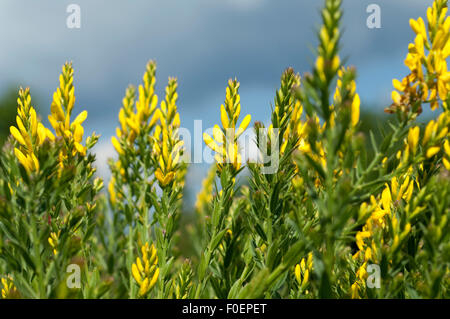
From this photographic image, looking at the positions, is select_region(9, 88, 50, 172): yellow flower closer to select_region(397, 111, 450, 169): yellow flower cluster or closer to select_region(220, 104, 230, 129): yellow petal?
select_region(220, 104, 230, 129): yellow petal

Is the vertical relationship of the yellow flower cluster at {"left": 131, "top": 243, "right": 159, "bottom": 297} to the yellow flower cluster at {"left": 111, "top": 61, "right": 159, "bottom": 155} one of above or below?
below

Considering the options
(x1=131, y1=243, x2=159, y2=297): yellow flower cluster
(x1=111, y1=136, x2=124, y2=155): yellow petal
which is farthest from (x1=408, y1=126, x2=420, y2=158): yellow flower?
(x1=111, y1=136, x2=124, y2=155): yellow petal

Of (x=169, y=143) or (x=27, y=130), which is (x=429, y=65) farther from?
(x=27, y=130)

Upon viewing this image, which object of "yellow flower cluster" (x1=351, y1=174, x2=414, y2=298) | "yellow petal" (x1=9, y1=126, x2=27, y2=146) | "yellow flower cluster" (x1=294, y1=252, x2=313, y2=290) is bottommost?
"yellow flower cluster" (x1=294, y1=252, x2=313, y2=290)

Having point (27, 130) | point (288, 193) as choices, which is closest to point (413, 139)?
point (288, 193)

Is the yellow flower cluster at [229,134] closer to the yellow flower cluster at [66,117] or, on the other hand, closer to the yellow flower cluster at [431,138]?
the yellow flower cluster at [66,117]

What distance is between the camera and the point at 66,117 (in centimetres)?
136

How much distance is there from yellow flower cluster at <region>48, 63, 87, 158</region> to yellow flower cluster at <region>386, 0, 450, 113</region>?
0.93 m

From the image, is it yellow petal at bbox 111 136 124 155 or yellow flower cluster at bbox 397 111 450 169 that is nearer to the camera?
yellow flower cluster at bbox 397 111 450 169

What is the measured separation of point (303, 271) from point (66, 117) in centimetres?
91

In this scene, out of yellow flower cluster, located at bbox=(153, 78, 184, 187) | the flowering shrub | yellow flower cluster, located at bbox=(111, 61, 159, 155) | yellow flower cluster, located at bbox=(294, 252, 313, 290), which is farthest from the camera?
yellow flower cluster, located at bbox=(111, 61, 159, 155)

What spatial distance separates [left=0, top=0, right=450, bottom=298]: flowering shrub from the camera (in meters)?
0.88
